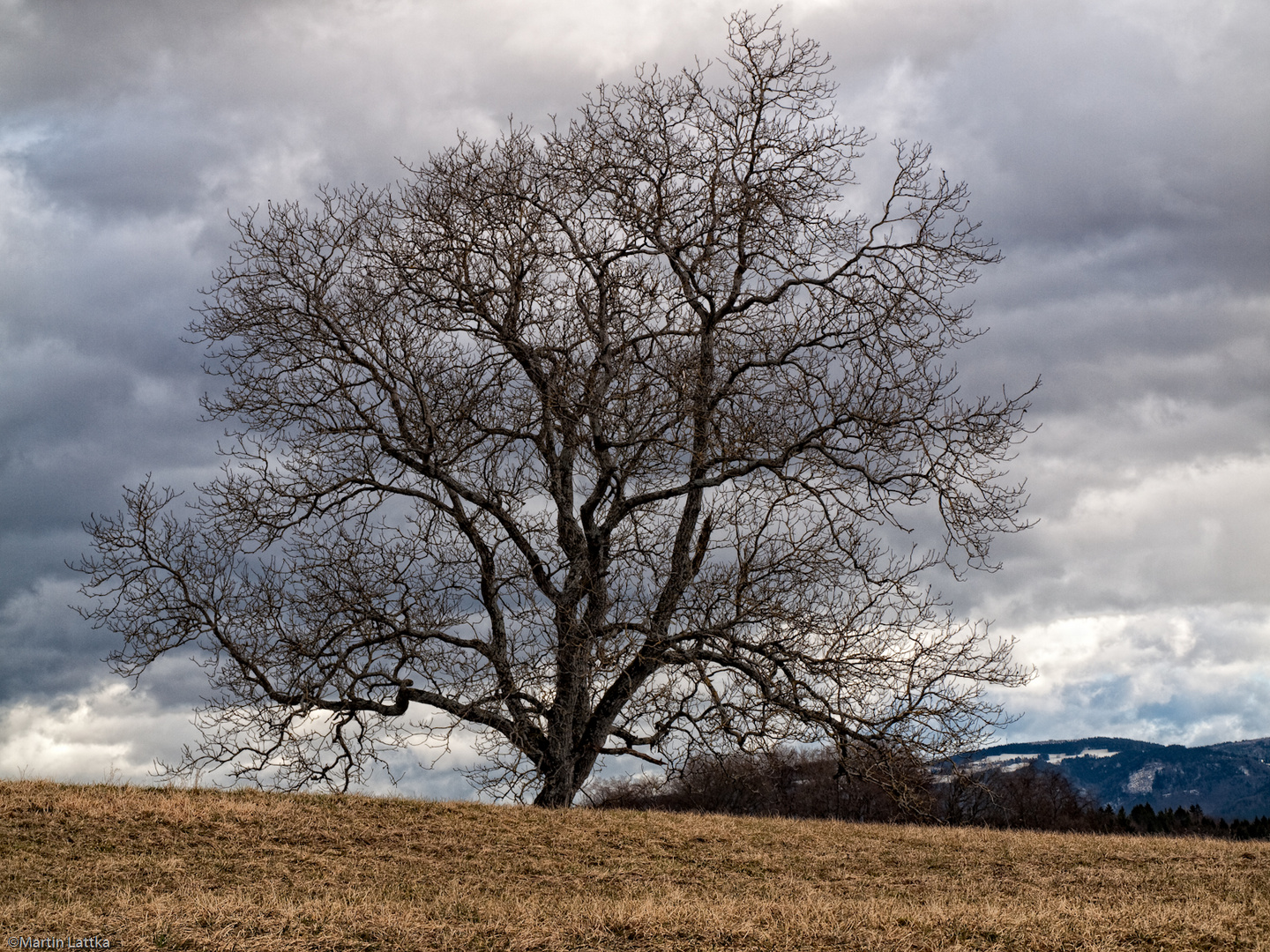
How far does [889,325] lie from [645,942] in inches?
399

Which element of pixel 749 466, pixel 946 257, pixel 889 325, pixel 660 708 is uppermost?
pixel 946 257

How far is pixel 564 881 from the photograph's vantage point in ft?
33.9

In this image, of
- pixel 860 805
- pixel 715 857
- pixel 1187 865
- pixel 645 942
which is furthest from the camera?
pixel 860 805

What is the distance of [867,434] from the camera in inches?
569

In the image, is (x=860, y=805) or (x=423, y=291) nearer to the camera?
(x=423, y=291)

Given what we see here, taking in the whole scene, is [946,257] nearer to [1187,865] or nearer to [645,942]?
[1187,865]

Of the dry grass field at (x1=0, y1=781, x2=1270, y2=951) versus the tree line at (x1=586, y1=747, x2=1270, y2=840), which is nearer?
the dry grass field at (x1=0, y1=781, x2=1270, y2=951)

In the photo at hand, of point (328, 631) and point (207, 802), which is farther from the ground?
point (328, 631)

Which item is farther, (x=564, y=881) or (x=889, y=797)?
(x=889, y=797)

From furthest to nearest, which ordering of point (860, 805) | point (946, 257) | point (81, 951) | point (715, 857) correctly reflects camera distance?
point (860, 805)
point (946, 257)
point (715, 857)
point (81, 951)

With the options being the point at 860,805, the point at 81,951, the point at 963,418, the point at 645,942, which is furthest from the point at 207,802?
the point at 860,805

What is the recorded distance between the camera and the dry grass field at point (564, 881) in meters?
7.94

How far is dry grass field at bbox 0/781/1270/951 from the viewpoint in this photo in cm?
794

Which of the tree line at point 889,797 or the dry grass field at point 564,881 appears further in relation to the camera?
the tree line at point 889,797
